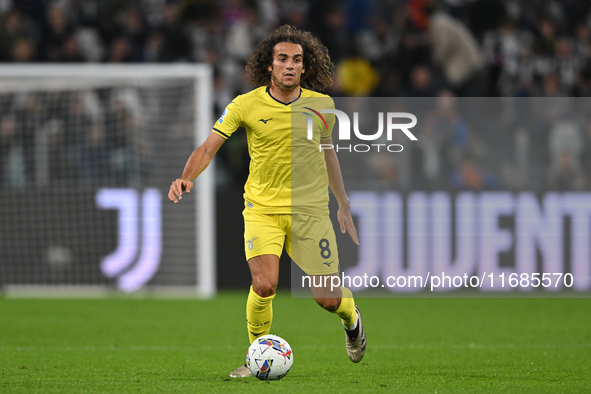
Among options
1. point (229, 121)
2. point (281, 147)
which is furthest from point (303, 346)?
point (229, 121)

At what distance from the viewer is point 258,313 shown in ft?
17.8

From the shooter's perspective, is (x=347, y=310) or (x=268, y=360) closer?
(x=268, y=360)

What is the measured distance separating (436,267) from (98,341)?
453 centimetres

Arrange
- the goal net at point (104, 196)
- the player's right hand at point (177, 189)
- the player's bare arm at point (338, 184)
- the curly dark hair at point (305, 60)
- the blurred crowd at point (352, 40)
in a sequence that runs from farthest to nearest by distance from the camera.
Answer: the blurred crowd at point (352, 40), the goal net at point (104, 196), the player's bare arm at point (338, 184), the curly dark hair at point (305, 60), the player's right hand at point (177, 189)

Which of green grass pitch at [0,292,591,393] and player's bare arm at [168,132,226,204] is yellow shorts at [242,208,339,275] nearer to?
player's bare arm at [168,132,226,204]

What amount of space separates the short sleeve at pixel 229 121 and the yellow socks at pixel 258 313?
101 cm

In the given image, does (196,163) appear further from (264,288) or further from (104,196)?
(104,196)

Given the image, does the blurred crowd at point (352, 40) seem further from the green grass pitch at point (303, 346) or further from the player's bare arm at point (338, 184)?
the player's bare arm at point (338, 184)

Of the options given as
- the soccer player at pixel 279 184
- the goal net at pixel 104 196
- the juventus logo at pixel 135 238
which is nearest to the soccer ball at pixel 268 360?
the soccer player at pixel 279 184

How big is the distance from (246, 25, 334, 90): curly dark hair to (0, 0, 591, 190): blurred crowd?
547cm

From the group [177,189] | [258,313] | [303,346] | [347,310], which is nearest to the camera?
[177,189]

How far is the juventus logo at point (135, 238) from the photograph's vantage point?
36.7 feet

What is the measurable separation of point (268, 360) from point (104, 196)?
6695 mm

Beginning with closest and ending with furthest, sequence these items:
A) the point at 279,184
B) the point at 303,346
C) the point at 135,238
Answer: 1. the point at 279,184
2. the point at 303,346
3. the point at 135,238
